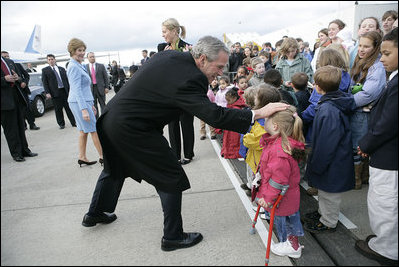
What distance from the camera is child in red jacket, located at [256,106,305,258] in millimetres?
2076

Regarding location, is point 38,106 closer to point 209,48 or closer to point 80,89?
point 80,89

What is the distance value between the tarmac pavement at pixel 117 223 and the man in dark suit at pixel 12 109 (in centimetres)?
65

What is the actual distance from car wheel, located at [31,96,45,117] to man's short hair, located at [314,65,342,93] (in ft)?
34.4

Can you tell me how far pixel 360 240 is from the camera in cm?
230

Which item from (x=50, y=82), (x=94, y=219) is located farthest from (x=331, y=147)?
(x=50, y=82)

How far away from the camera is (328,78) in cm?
251

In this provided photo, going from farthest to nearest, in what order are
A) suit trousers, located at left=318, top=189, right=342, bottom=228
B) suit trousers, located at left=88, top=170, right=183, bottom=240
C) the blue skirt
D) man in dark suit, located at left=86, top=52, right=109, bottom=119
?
man in dark suit, located at left=86, top=52, right=109, bottom=119 < the blue skirt < suit trousers, located at left=318, top=189, right=342, bottom=228 < suit trousers, located at left=88, top=170, right=183, bottom=240

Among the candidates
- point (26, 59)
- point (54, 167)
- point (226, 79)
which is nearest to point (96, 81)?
point (54, 167)

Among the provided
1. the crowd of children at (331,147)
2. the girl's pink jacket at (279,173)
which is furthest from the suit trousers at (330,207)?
the girl's pink jacket at (279,173)

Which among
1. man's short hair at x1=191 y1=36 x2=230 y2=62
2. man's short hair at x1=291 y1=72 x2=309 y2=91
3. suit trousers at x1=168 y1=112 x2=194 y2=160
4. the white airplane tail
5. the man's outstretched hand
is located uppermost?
the white airplane tail

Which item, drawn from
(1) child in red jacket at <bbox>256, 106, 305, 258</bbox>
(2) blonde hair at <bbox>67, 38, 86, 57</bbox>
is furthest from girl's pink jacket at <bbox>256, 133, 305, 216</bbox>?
(2) blonde hair at <bbox>67, 38, 86, 57</bbox>

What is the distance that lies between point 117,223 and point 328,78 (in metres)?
2.61

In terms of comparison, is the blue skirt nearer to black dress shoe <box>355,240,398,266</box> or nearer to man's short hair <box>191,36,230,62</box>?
man's short hair <box>191,36,230,62</box>

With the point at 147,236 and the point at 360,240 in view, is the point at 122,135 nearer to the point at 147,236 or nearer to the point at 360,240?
the point at 147,236
